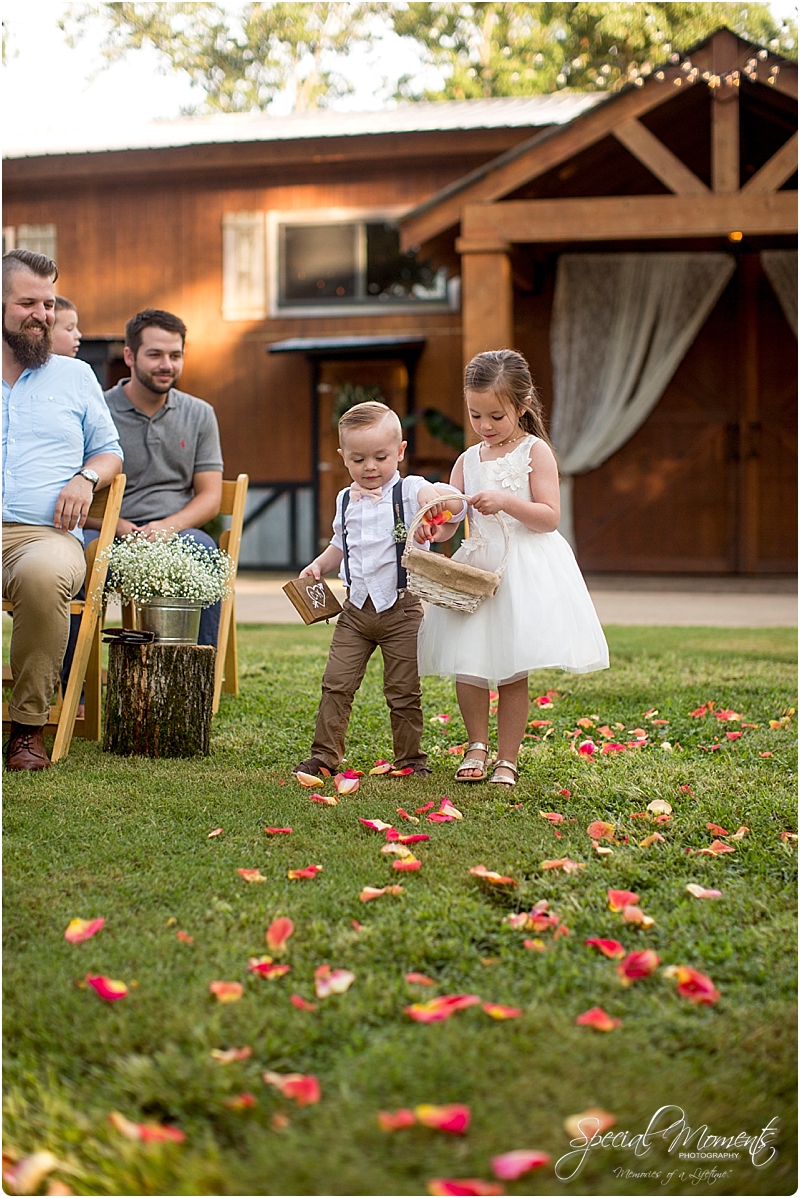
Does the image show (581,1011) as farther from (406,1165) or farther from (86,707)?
(86,707)

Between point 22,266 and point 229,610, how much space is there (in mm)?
1648

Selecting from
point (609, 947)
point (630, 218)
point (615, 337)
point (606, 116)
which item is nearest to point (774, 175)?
point (630, 218)

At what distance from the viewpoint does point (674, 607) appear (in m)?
9.05

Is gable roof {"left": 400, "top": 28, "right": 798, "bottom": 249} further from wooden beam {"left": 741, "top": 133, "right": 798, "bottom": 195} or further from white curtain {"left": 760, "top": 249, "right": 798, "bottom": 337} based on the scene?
white curtain {"left": 760, "top": 249, "right": 798, "bottom": 337}

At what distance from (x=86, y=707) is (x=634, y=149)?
22.8ft

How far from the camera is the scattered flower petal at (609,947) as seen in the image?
2.14 m

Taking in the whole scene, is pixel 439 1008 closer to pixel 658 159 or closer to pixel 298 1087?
pixel 298 1087

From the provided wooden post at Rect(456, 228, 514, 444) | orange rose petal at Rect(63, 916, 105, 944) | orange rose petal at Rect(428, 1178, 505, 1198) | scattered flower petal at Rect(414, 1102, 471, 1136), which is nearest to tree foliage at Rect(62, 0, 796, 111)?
wooden post at Rect(456, 228, 514, 444)

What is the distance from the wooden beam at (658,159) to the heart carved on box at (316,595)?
6.57 metres

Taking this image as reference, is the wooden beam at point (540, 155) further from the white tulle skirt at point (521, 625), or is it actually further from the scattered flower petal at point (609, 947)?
the scattered flower petal at point (609, 947)

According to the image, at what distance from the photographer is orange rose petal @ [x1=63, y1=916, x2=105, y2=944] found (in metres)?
2.20

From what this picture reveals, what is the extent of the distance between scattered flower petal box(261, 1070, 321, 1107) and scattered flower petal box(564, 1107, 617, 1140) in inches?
14.1

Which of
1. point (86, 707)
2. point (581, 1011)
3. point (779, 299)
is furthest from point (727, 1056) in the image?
point (779, 299)

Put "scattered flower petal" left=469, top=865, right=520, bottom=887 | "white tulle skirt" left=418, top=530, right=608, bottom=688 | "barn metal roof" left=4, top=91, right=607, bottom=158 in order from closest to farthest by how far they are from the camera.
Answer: "scattered flower petal" left=469, top=865, right=520, bottom=887
"white tulle skirt" left=418, top=530, right=608, bottom=688
"barn metal roof" left=4, top=91, right=607, bottom=158
